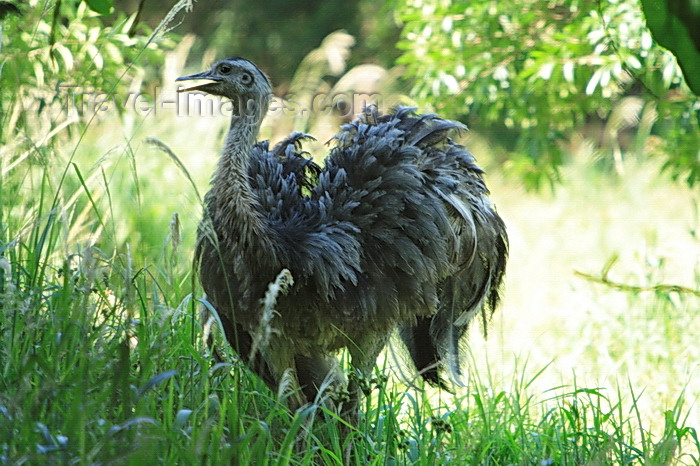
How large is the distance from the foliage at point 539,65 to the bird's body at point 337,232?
1.87m

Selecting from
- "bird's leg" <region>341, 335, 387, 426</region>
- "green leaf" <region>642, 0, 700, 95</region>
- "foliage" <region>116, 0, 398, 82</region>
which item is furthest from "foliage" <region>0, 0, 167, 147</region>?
"foliage" <region>116, 0, 398, 82</region>

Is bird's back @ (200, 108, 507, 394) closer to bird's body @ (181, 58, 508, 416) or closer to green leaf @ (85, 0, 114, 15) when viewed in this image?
bird's body @ (181, 58, 508, 416)

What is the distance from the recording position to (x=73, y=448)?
207 cm

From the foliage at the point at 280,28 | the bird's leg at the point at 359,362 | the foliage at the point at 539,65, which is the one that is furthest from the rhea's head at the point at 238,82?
the foliage at the point at 280,28

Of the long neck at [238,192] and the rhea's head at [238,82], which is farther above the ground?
the rhea's head at [238,82]

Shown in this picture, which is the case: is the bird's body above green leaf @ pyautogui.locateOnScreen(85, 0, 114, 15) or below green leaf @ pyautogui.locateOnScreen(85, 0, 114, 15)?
below

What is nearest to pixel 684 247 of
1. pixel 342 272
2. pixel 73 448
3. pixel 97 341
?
pixel 342 272

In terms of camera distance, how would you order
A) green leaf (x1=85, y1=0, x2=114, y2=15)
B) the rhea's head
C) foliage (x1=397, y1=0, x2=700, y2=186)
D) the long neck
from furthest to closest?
foliage (x1=397, y1=0, x2=700, y2=186), the rhea's head, the long neck, green leaf (x1=85, y1=0, x2=114, y2=15)

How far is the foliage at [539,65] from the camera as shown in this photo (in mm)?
5320

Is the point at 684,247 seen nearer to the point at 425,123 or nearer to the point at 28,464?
the point at 425,123

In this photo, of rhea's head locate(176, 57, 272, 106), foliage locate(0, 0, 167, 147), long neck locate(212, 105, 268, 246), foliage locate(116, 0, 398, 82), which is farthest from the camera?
foliage locate(116, 0, 398, 82)

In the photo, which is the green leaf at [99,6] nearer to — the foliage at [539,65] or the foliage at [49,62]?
the foliage at [49,62]

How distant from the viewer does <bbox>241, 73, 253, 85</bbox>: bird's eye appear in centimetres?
340

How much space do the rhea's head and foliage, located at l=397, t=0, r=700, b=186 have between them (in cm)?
233
